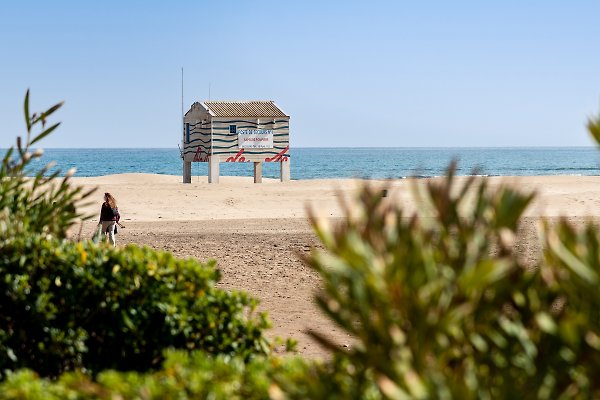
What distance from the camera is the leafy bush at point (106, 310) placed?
19.7 feet

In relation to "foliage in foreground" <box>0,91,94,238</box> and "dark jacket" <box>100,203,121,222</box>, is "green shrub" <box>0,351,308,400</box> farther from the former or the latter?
"dark jacket" <box>100,203,121,222</box>

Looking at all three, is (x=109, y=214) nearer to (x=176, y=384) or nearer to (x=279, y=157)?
(x=176, y=384)

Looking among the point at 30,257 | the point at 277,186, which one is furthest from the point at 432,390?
the point at 277,186

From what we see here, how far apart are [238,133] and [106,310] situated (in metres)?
33.6

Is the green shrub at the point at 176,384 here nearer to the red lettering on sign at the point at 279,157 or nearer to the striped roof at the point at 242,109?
the striped roof at the point at 242,109

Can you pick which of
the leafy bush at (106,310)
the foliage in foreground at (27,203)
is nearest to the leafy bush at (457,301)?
the leafy bush at (106,310)

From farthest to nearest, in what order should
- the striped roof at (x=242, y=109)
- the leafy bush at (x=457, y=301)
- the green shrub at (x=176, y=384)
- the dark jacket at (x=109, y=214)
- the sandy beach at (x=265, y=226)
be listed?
the striped roof at (x=242, y=109) < the dark jacket at (x=109, y=214) < the sandy beach at (x=265, y=226) < the green shrub at (x=176, y=384) < the leafy bush at (x=457, y=301)

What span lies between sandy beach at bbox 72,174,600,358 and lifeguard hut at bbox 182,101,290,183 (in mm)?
2318

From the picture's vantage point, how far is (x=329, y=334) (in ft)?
35.7

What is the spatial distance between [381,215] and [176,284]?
2.92 meters

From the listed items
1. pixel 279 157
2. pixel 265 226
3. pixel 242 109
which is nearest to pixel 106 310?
pixel 265 226

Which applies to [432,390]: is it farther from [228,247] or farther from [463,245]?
[228,247]

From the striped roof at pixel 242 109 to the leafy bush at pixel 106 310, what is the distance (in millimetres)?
33206

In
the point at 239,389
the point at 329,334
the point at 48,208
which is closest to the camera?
the point at 239,389
